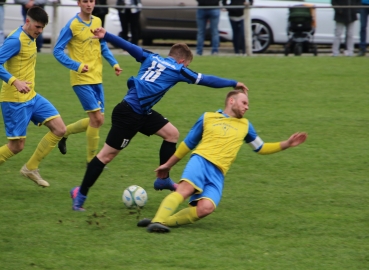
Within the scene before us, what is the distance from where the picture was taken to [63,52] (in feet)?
26.4

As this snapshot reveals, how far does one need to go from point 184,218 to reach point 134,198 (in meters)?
0.76

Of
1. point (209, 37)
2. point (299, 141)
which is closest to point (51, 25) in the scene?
point (209, 37)

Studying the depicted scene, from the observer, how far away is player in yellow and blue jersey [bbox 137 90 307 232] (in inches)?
249

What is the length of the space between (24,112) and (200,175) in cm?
223

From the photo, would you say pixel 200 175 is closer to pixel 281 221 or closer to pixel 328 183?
pixel 281 221

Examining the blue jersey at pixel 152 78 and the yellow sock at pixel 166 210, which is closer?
the yellow sock at pixel 166 210

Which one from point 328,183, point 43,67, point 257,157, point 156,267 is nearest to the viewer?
point 156,267

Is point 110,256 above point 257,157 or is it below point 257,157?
above

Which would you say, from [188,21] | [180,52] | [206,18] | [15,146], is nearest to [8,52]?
[15,146]

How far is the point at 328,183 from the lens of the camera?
8.07m

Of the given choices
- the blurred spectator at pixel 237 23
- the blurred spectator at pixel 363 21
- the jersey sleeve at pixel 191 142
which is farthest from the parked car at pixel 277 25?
the jersey sleeve at pixel 191 142

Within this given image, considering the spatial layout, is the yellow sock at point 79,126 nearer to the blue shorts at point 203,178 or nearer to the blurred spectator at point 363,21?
the blue shorts at point 203,178

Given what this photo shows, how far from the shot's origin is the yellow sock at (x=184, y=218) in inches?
251

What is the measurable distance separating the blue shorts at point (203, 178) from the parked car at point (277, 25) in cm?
1135
